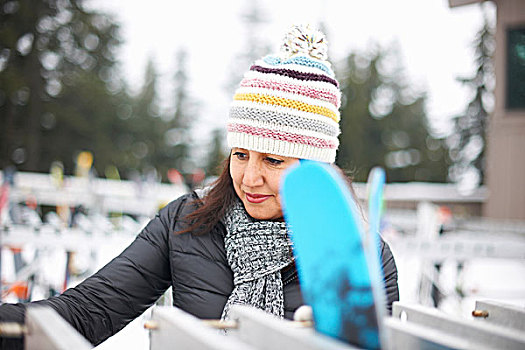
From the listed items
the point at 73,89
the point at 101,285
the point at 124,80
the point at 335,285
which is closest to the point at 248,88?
the point at 101,285

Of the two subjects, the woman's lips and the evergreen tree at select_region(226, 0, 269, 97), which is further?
the evergreen tree at select_region(226, 0, 269, 97)

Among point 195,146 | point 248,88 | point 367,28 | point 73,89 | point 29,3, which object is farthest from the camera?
point 195,146

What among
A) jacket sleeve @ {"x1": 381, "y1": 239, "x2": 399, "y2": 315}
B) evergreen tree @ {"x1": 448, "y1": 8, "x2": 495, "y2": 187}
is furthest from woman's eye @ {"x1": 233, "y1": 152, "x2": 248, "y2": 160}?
evergreen tree @ {"x1": 448, "y1": 8, "x2": 495, "y2": 187}

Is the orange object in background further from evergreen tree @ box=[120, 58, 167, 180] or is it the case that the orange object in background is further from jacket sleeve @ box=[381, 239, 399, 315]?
evergreen tree @ box=[120, 58, 167, 180]

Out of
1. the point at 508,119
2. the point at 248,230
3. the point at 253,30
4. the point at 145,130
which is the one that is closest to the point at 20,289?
the point at 248,230

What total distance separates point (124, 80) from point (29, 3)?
7901 millimetres

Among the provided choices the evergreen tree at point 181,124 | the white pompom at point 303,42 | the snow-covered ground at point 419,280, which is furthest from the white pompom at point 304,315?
the evergreen tree at point 181,124

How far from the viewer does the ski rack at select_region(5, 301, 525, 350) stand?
548mm

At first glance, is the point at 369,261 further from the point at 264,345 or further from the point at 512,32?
the point at 512,32

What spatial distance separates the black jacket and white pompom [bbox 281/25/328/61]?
448mm

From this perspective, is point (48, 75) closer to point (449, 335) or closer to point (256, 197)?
point (256, 197)

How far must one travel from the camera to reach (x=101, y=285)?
1246 millimetres

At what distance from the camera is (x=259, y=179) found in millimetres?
1299

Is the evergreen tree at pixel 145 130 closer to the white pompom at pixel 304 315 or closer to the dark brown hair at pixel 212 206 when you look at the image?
the dark brown hair at pixel 212 206
